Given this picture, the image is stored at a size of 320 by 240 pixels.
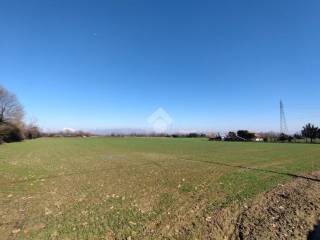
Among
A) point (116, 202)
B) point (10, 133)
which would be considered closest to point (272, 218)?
point (116, 202)

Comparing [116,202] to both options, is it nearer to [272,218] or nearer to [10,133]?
[272,218]

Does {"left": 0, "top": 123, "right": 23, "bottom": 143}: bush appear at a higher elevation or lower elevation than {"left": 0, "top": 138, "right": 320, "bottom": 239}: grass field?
higher

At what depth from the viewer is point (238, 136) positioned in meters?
84.1

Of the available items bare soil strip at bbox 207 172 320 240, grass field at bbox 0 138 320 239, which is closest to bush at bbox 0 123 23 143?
grass field at bbox 0 138 320 239

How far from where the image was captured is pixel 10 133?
6631 centimetres

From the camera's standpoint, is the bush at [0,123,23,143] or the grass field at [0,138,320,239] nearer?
the grass field at [0,138,320,239]

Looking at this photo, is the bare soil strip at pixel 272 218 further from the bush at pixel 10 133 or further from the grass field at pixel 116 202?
the bush at pixel 10 133

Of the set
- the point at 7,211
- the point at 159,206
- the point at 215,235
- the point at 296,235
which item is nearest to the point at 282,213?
the point at 296,235

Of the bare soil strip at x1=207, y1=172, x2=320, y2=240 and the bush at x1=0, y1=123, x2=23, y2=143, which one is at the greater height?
the bush at x1=0, y1=123, x2=23, y2=143

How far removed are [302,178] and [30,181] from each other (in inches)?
498

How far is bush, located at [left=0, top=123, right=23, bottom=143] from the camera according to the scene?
61.5m

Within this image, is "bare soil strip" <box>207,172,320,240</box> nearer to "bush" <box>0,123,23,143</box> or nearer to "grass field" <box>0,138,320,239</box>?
"grass field" <box>0,138,320,239</box>

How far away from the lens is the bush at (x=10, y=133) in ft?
202

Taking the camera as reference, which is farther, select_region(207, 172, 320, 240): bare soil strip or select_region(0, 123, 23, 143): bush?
select_region(0, 123, 23, 143): bush
